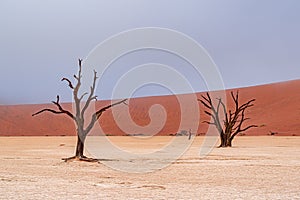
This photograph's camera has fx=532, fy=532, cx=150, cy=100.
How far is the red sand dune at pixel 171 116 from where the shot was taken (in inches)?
3396

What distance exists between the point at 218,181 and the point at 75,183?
4063 mm

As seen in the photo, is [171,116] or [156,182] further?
[171,116]

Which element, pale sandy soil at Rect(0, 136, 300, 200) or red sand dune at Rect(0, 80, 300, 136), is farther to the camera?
red sand dune at Rect(0, 80, 300, 136)

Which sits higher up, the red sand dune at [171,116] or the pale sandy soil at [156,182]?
the red sand dune at [171,116]

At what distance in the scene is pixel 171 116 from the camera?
366 feet

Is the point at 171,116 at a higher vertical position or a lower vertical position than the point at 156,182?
higher

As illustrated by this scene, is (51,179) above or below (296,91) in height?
below

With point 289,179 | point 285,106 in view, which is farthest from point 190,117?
point 289,179

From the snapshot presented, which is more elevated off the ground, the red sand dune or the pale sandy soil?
the red sand dune

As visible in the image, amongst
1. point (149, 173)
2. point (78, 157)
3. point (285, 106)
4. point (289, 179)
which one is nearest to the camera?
point (289, 179)

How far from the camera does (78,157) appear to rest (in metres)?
24.2

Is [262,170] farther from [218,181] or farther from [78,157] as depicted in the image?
[78,157]

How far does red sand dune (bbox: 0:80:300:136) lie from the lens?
86250 millimetres

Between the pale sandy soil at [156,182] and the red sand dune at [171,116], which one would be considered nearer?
the pale sandy soil at [156,182]
